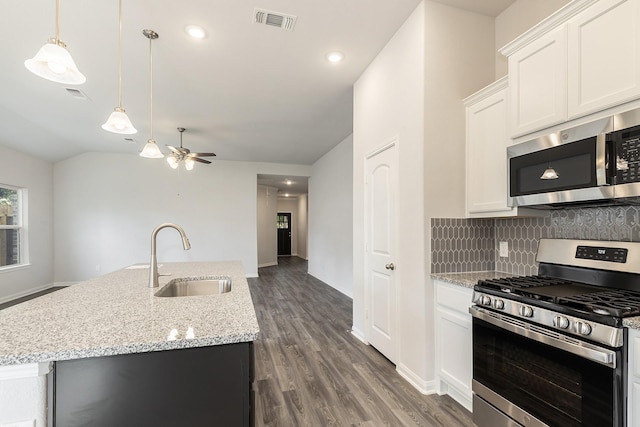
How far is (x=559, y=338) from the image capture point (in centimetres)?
142

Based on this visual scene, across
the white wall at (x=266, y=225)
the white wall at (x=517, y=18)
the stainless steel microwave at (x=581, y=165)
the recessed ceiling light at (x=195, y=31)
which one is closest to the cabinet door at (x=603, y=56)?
the stainless steel microwave at (x=581, y=165)

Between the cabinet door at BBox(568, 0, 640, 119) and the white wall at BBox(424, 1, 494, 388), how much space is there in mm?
849

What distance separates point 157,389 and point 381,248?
231cm

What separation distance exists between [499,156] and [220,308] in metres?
2.07

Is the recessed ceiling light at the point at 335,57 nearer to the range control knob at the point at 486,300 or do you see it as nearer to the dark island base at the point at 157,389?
the range control knob at the point at 486,300

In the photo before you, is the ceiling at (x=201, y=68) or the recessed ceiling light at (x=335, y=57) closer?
the ceiling at (x=201, y=68)

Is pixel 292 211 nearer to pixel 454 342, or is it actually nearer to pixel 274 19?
pixel 274 19

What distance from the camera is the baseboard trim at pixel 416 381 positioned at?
236 cm

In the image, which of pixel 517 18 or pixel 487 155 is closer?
pixel 487 155

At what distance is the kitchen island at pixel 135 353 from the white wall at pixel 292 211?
11.9 m

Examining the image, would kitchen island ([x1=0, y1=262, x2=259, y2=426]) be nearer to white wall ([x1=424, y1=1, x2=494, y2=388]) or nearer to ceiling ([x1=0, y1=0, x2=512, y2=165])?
white wall ([x1=424, y1=1, x2=494, y2=388])

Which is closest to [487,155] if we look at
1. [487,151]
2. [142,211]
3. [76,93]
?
[487,151]

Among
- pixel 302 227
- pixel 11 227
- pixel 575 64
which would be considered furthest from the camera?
pixel 302 227

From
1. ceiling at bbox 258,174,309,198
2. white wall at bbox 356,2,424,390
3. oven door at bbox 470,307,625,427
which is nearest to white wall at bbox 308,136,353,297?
ceiling at bbox 258,174,309,198
